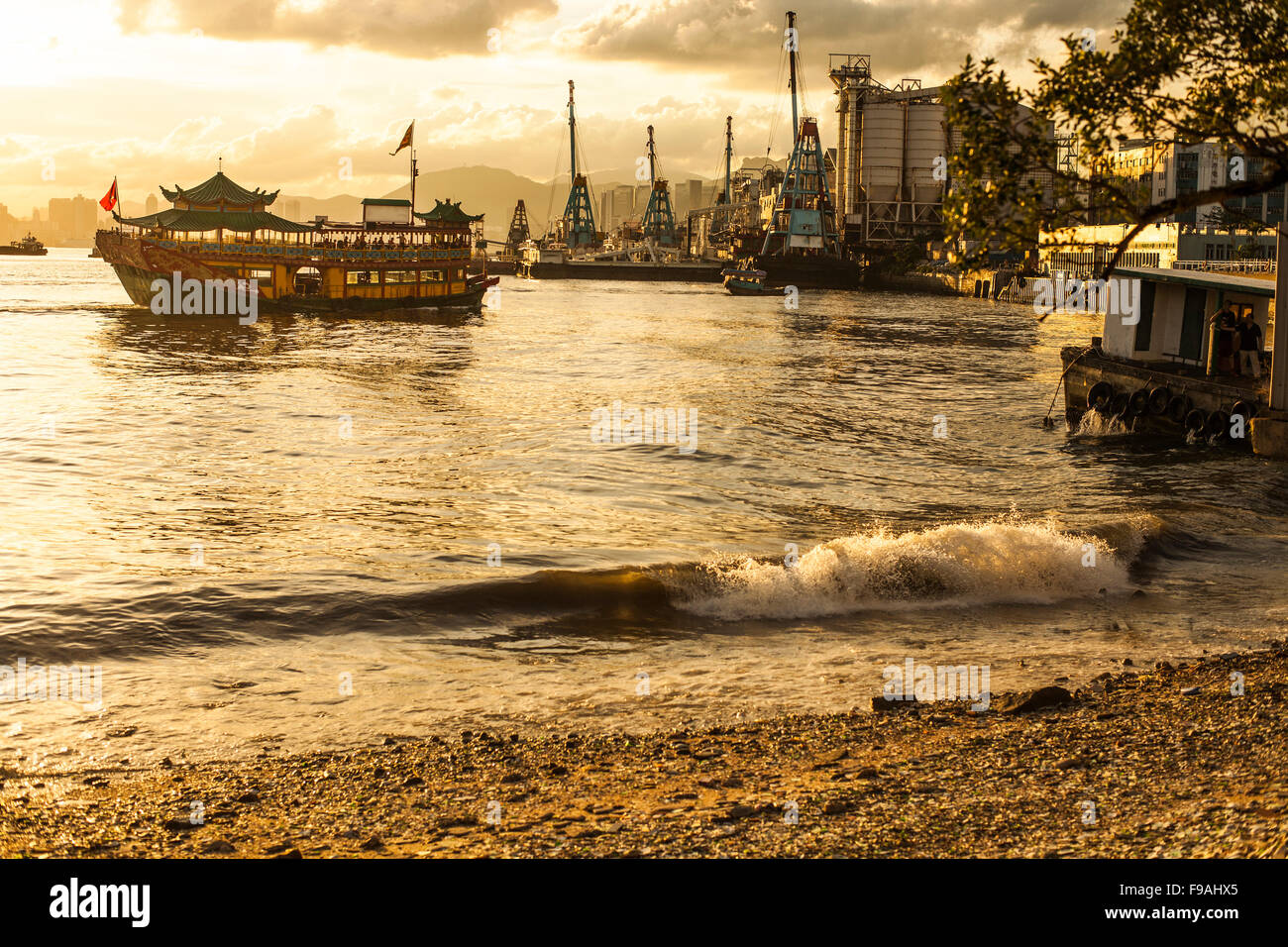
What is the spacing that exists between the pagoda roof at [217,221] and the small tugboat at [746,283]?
251ft

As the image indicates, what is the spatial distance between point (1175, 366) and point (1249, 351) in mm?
2937

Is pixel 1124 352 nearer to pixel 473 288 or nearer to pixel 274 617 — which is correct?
pixel 274 617

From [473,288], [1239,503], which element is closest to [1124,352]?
[1239,503]

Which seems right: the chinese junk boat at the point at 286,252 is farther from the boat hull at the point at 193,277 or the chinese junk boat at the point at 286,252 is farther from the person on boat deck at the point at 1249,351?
the person on boat deck at the point at 1249,351

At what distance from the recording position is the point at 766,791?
8.24 m

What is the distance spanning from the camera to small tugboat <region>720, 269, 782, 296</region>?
149m

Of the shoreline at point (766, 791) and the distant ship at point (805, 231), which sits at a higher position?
the distant ship at point (805, 231)

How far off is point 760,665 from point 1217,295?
78.5ft

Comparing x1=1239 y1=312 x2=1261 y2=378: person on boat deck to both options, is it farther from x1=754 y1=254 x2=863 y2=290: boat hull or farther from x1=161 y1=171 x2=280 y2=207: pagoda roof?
x1=754 y1=254 x2=863 y2=290: boat hull

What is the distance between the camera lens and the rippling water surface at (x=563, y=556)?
12078 mm

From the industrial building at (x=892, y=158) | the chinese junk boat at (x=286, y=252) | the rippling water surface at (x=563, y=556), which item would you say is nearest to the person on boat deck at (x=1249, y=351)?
the rippling water surface at (x=563, y=556)

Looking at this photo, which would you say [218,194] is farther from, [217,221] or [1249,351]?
[1249,351]

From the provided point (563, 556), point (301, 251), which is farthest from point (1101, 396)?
point (301, 251)
